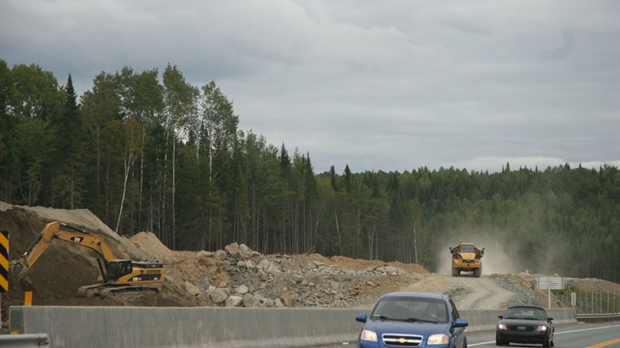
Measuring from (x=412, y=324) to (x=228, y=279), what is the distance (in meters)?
54.2

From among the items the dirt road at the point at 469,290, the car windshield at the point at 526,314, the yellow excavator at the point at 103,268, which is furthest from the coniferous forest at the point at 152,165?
the car windshield at the point at 526,314

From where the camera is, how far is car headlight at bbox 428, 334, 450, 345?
49.3 ft

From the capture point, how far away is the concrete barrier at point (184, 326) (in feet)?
41.7

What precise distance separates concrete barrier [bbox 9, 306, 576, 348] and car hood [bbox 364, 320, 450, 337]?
3477 millimetres

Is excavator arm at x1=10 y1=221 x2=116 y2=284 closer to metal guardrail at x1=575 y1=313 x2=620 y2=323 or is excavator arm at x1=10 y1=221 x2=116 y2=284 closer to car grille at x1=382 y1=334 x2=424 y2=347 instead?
car grille at x1=382 y1=334 x2=424 y2=347

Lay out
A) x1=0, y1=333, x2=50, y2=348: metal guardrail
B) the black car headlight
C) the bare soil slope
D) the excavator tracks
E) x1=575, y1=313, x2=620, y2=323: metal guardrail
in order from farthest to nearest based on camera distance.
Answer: x1=575, y1=313, x2=620, y2=323: metal guardrail < the bare soil slope < the excavator tracks < the black car headlight < x1=0, y1=333, x2=50, y2=348: metal guardrail

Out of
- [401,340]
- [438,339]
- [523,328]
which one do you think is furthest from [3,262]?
[523,328]

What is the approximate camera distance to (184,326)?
16469 mm

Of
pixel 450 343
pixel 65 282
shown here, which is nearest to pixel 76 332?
pixel 450 343

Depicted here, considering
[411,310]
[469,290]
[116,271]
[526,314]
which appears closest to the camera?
[411,310]

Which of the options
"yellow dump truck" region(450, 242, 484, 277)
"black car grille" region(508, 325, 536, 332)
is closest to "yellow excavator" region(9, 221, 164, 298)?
"black car grille" region(508, 325, 536, 332)

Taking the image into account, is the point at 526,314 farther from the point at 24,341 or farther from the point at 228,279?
the point at 228,279

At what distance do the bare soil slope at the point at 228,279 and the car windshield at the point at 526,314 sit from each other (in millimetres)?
20728

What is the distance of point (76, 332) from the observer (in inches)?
519
